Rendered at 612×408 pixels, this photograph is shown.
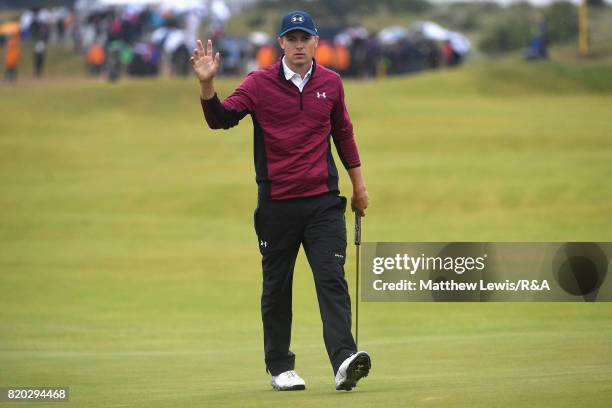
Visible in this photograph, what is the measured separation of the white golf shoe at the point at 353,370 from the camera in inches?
339

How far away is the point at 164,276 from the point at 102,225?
21.7 ft

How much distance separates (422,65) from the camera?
2365 inches

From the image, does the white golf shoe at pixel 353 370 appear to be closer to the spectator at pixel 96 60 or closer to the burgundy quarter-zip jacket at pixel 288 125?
the burgundy quarter-zip jacket at pixel 288 125

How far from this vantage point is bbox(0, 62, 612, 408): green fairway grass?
9648 millimetres

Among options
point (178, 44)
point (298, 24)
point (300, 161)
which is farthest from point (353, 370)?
point (178, 44)

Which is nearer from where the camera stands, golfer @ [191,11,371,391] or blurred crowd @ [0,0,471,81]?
golfer @ [191,11,371,391]

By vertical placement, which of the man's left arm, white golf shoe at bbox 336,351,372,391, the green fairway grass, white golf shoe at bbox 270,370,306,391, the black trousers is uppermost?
the man's left arm

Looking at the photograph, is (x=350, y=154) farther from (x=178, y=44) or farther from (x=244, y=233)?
(x=178, y=44)

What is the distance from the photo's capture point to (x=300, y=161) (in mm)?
9070

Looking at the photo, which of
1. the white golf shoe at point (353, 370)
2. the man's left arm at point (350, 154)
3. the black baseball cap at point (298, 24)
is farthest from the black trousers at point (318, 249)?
the black baseball cap at point (298, 24)

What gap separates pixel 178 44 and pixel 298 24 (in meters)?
50.8

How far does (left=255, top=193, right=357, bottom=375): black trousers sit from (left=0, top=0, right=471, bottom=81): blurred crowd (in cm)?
4583

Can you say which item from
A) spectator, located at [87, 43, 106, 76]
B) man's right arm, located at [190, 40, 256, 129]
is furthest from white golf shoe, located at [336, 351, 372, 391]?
spectator, located at [87, 43, 106, 76]

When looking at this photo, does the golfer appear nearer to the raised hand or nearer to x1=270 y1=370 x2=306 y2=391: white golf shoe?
x1=270 y1=370 x2=306 y2=391: white golf shoe
